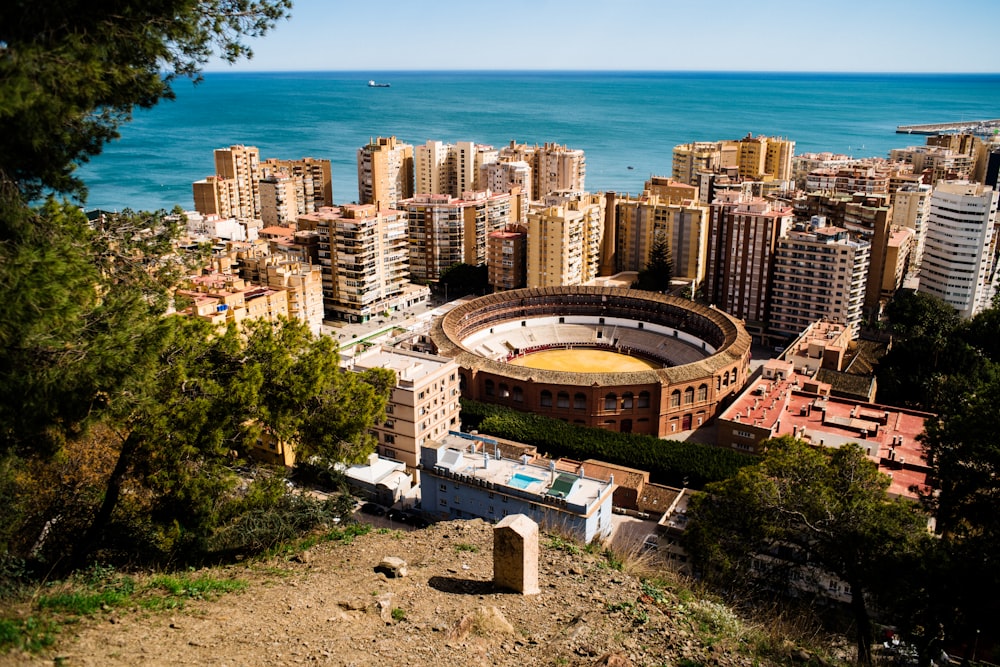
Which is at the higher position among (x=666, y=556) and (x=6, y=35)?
(x=6, y=35)

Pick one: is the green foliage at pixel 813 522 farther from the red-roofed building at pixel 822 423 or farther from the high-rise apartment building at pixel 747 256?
the high-rise apartment building at pixel 747 256

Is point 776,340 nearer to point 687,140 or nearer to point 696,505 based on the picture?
point 696,505

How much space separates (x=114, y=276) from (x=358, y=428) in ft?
12.0

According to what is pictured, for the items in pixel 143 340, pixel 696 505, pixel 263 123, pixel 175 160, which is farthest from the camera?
pixel 263 123

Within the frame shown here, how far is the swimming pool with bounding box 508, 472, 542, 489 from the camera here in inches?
661

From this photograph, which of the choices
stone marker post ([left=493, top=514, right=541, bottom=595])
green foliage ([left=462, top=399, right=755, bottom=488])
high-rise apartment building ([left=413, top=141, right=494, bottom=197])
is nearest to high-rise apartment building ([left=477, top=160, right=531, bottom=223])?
high-rise apartment building ([left=413, top=141, right=494, bottom=197])

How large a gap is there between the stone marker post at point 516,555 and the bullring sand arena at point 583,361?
22.5 metres

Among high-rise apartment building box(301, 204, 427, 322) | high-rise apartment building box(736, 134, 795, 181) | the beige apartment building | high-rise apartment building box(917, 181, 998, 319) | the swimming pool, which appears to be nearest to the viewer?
the swimming pool

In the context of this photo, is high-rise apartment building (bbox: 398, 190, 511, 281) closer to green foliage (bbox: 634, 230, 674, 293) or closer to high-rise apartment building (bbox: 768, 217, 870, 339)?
green foliage (bbox: 634, 230, 674, 293)

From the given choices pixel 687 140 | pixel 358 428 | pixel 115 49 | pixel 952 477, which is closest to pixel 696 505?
pixel 952 477

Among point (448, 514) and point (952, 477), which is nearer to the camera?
point (952, 477)

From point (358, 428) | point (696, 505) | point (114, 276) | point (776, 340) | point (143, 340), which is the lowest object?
point (776, 340)

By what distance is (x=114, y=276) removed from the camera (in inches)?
299

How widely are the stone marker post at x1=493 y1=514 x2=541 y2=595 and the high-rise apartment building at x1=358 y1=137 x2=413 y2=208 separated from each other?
45.2 meters
